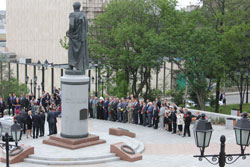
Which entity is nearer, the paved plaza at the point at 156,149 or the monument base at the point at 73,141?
the paved plaza at the point at 156,149

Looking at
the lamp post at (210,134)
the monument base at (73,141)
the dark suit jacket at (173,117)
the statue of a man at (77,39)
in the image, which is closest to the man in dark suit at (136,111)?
the dark suit jacket at (173,117)

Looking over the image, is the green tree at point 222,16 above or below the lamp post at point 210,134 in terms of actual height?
above

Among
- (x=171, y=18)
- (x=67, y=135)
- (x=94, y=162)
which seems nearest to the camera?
(x=94, y=162)

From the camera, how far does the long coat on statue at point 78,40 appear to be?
73.4ft

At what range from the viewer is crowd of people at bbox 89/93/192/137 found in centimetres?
2614

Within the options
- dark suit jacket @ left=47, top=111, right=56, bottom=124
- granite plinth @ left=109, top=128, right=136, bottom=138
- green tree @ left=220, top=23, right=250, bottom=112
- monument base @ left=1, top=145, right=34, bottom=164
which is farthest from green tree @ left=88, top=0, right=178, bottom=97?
monument base @ left=1, top=145, right=34, bottom=164

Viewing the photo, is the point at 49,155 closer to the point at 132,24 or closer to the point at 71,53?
the point at 71,53

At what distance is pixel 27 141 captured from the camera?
23719 millimetres

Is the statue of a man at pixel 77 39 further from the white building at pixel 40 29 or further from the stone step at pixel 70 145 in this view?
the white building at pixel 40 29

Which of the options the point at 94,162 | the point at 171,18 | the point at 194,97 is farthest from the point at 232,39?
the point at 94,162

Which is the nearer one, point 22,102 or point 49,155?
point 49,155

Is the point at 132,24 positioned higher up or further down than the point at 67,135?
higher up

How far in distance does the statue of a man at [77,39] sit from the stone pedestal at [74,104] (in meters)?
0.58

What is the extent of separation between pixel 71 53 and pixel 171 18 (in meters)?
15.0
